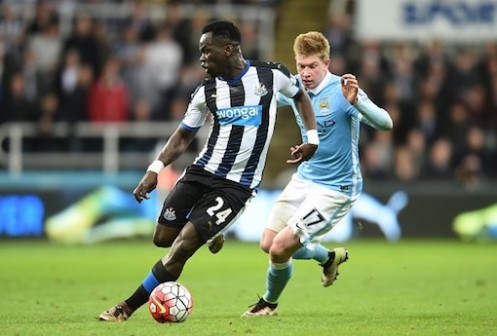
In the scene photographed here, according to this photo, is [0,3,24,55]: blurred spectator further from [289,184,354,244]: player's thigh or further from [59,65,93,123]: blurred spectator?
[289,184,354,244]: player's thigh

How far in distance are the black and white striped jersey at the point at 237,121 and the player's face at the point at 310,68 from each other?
53cm

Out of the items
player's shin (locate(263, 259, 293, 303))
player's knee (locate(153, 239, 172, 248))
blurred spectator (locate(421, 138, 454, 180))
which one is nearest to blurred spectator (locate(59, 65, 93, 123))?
blurred spectator (locate(421, 138, 454, 180))

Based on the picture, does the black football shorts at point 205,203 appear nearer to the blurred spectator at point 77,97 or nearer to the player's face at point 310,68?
the player's face at point 310,68

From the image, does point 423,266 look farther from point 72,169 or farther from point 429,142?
point 72,169

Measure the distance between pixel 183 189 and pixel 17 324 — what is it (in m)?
1.71

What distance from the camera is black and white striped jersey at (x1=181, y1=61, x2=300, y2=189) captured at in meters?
9.72

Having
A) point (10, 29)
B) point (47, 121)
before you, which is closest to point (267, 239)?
point (47, 121)

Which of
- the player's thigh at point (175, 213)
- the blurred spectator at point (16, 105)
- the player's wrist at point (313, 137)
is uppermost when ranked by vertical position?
the player's wrist at point (313, 137)

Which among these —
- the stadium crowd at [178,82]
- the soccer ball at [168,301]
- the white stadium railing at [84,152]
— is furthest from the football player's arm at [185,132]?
the white stadium railing at [84,152]

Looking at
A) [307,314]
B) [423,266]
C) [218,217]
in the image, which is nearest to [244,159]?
[218,217]

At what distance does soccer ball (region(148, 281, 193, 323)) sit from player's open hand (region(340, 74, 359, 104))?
2070 mm

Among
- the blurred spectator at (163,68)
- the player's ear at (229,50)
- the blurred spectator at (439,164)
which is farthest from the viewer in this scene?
the blurred spectator at (163,68)

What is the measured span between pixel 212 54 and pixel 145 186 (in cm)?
118

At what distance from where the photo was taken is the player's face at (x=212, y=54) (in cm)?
958
